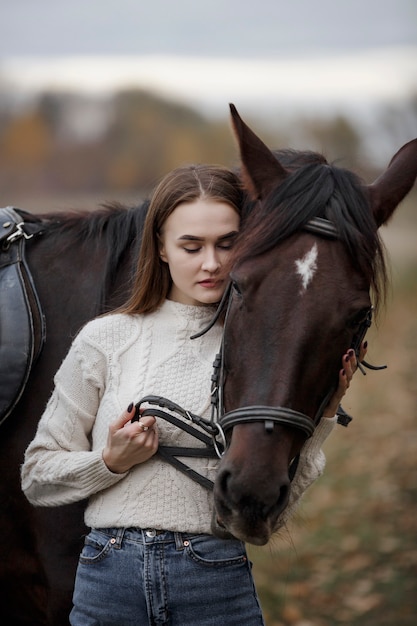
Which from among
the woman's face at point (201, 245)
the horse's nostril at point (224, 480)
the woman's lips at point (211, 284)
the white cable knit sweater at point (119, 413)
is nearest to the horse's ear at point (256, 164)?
the woman's face at point (201, 245)

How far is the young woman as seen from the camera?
2240 millimetres

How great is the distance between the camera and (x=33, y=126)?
2569 centimetres

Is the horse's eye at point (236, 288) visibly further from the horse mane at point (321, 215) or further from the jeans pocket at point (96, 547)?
the jeans pocket at point (96, 547)

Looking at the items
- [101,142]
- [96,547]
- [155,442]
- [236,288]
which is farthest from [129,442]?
[101,142]

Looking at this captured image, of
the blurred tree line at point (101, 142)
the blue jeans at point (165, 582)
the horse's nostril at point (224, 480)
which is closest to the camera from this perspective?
the horse's nostril at point (224, 480)

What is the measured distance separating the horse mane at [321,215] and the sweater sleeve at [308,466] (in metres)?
0.44

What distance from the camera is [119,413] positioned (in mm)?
2320

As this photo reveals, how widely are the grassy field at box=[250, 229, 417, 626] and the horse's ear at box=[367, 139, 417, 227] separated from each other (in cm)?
61

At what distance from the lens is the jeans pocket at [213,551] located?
2.24m

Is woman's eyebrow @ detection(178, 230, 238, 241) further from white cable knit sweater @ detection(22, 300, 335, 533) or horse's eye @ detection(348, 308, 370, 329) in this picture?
horse's eye @ detection(348, 308, 370, 329)

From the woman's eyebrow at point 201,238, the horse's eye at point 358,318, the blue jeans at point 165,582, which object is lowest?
the blue jeans at point 165,582

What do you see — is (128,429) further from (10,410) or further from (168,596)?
(10,410)

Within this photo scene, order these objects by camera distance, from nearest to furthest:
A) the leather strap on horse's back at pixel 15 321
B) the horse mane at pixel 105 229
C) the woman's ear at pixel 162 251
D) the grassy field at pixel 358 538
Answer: the woman's ear at pixel 162 251
the leather strap on horse's back at pixel 15 321
the horse mane at pixel 105 229
the grassy field at pixel 358 538

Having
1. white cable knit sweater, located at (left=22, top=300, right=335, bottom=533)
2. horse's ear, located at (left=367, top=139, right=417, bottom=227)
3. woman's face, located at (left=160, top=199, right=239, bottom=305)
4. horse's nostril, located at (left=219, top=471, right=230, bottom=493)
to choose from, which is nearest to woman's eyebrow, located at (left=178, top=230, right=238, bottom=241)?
woman's face, located at (left=160, top=199, right=239, bottom=305)
